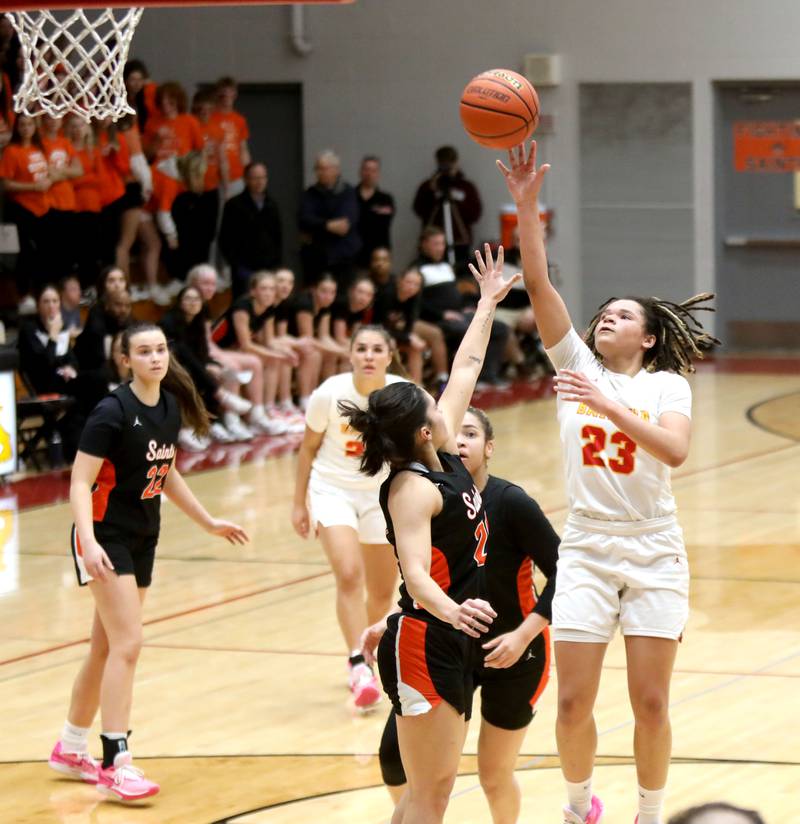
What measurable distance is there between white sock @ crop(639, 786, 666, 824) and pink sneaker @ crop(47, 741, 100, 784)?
2.04 meters

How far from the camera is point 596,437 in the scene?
4.78m

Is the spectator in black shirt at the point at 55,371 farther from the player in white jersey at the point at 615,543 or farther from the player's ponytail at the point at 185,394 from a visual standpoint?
the player in white jersey at the point at 615,543

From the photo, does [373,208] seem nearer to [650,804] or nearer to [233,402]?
[233,402]

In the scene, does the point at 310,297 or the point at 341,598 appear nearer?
the point at 341,598

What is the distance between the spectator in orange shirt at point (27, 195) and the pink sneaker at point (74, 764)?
28.4 feet

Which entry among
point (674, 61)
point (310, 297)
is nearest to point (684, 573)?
point (310, 297)

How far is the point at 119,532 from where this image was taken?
18.7 feet

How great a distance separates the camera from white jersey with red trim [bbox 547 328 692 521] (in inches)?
187

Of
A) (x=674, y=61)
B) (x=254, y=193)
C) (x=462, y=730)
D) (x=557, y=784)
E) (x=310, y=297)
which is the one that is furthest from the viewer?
(x=674, y=61)

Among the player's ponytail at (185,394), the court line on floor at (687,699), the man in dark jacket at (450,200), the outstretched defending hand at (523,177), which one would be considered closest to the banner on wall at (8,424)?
the player's ponytail at (185,394)

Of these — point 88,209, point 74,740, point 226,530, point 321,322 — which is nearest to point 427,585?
point 226,530

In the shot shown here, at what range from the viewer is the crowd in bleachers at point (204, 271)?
1289cm

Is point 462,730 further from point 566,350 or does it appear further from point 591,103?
point 591,103

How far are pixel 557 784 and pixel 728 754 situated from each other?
2.23 feet
